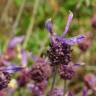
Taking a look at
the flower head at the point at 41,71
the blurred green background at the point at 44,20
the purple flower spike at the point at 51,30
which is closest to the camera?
the purple flower spike at the point at 51,30

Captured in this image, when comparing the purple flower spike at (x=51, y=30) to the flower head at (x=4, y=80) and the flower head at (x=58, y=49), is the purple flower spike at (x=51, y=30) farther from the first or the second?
the flower head at (x=4, y=80)

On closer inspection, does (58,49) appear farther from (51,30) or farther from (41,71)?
(41,71)

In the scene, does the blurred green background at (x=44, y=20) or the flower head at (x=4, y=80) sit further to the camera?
the blurred green background at (x=44, y=20)

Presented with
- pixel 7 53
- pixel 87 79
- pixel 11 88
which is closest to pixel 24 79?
pixel 11 88

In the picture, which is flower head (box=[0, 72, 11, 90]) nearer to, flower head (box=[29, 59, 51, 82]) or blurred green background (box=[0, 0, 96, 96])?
flower head (box=[29, 59, 51, 82])

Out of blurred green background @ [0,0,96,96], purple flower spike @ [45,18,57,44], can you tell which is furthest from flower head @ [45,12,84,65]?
blurred green background @ [0,0,96,96]

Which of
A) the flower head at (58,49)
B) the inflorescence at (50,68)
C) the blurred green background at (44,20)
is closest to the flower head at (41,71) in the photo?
the inflorescence at (50,68)

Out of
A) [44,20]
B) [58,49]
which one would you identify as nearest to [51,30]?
[58,49]

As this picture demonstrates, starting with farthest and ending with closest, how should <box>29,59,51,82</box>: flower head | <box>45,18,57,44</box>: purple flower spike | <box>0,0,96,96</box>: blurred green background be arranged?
<box>0,0,96,96</box>: blurred green background → <box>29,59,51,82</box>: flower head → <box>45,18,57,44</box>: purple flower spike

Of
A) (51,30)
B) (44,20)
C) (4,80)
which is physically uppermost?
(44,20)

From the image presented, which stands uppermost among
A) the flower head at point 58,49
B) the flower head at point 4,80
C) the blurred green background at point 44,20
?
the blurred green background at point 44,20

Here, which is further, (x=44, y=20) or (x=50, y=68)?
(x=44, y=20)
